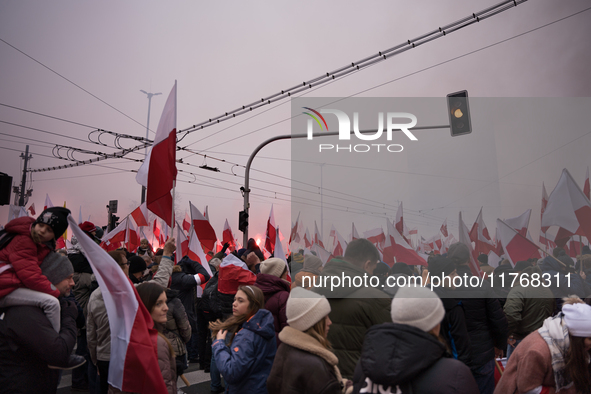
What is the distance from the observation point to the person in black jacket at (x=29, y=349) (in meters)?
2.82

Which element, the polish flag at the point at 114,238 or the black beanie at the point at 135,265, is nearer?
the black beanie at the point at 135,265

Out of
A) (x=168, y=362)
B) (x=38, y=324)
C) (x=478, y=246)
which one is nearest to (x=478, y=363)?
(x=168, y=362)

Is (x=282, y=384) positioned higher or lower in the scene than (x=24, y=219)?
lower

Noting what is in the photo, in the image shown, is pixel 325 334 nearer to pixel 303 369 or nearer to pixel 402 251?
pixel 303 369

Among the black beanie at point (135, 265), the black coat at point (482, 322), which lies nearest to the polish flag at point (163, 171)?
the black beanie at point (135, 265)

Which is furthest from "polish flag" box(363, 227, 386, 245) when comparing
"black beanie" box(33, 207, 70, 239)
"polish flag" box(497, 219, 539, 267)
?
"black beanie" box(33, 207, 70, 239)

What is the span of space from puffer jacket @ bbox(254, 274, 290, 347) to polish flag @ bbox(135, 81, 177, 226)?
1.79m

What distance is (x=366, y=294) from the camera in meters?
3.79

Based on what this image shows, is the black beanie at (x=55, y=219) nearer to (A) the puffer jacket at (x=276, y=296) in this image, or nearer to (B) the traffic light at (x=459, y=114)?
(A) the puffer jacket at (x=276, y=296)

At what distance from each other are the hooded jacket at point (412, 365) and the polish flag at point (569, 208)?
24.3 feet

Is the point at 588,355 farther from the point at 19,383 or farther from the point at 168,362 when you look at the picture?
the point at 19,383

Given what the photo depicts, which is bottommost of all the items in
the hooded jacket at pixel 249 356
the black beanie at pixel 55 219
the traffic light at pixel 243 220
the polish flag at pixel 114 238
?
the hooded jacket at pixel 249 356

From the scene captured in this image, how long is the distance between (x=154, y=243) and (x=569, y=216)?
17.3 meters

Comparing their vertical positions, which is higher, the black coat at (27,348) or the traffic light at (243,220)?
the traffic light at (243,220)
